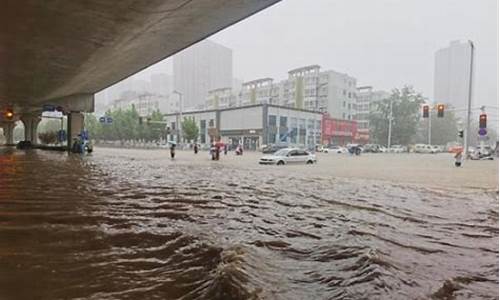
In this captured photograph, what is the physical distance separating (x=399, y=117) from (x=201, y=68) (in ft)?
118

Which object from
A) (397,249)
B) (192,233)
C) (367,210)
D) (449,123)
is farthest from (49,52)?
(449,123)

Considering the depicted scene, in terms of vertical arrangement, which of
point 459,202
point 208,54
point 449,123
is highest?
point 208,54

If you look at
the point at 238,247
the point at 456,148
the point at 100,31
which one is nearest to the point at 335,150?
the point at 456,148

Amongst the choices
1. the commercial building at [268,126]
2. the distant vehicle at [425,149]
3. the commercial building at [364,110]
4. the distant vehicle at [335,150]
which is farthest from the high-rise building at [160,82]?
the distant vehicle at [425,149]

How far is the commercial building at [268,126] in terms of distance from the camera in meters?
50.6

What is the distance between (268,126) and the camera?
50.5 m

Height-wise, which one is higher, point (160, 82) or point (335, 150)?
point (160, 82)

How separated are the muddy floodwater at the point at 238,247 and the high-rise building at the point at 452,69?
Result: 7.83 m

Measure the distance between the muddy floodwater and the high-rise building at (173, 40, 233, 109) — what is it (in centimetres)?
1746

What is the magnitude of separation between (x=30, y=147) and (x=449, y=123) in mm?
55611

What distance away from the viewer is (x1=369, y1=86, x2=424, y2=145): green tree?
2539 inches

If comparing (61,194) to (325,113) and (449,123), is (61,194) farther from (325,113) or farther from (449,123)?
(449,123)

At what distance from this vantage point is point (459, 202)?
11.4 metres

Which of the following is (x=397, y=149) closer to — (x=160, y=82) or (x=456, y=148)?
(x=456, y=148)
